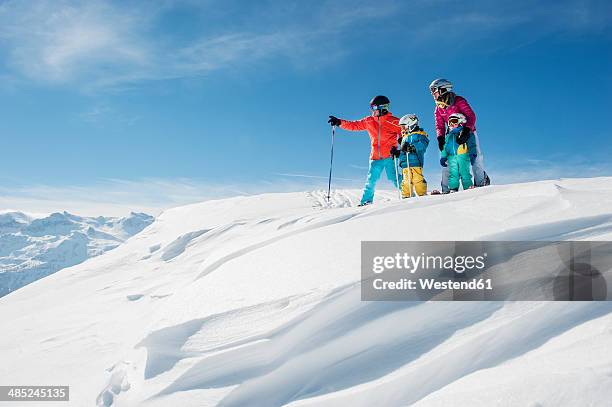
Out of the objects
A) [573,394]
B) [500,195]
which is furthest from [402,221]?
[573,394]

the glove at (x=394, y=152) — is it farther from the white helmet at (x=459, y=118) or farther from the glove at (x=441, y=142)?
the white helmet at (x=459, y=118)

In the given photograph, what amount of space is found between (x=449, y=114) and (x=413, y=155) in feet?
3.03

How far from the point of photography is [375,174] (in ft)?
25.6

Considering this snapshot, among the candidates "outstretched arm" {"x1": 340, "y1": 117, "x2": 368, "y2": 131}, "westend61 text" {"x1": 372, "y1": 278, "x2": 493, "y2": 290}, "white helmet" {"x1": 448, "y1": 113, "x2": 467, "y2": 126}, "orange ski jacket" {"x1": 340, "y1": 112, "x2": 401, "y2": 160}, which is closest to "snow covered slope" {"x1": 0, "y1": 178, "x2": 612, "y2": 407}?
"westend61 text" {"x1": 372, "y1": 278, "x2": 493, "y2": 290}

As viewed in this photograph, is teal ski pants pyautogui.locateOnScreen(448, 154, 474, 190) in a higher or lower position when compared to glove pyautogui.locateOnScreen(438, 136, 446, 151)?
lower

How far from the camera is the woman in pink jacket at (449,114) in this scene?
6637 millimetres

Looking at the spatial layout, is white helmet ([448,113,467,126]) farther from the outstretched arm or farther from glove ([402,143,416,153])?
the outstretched arm

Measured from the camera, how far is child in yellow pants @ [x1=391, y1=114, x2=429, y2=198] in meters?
7.19

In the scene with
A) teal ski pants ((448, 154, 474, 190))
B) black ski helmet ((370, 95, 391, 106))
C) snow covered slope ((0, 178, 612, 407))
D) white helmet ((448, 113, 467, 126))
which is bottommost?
snow covered slope ((0, 178, 612, 407))

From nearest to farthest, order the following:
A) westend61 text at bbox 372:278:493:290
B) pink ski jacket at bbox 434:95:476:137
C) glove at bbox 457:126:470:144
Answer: westend61 text at bbox 372:278:493:290 → glove at bbox 457:126:470:144 → pink ski jacket at bbox 434:95:476:137

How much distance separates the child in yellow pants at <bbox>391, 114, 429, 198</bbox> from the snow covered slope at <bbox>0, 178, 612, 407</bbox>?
272 centimetres

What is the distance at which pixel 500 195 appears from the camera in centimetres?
393

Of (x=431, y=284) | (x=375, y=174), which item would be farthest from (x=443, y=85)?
(x=431, y=284)

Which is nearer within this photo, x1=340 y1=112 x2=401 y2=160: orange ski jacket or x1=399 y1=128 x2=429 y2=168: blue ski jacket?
x1=399 y1=128 x2=429 y2=168: blue ski jacket
